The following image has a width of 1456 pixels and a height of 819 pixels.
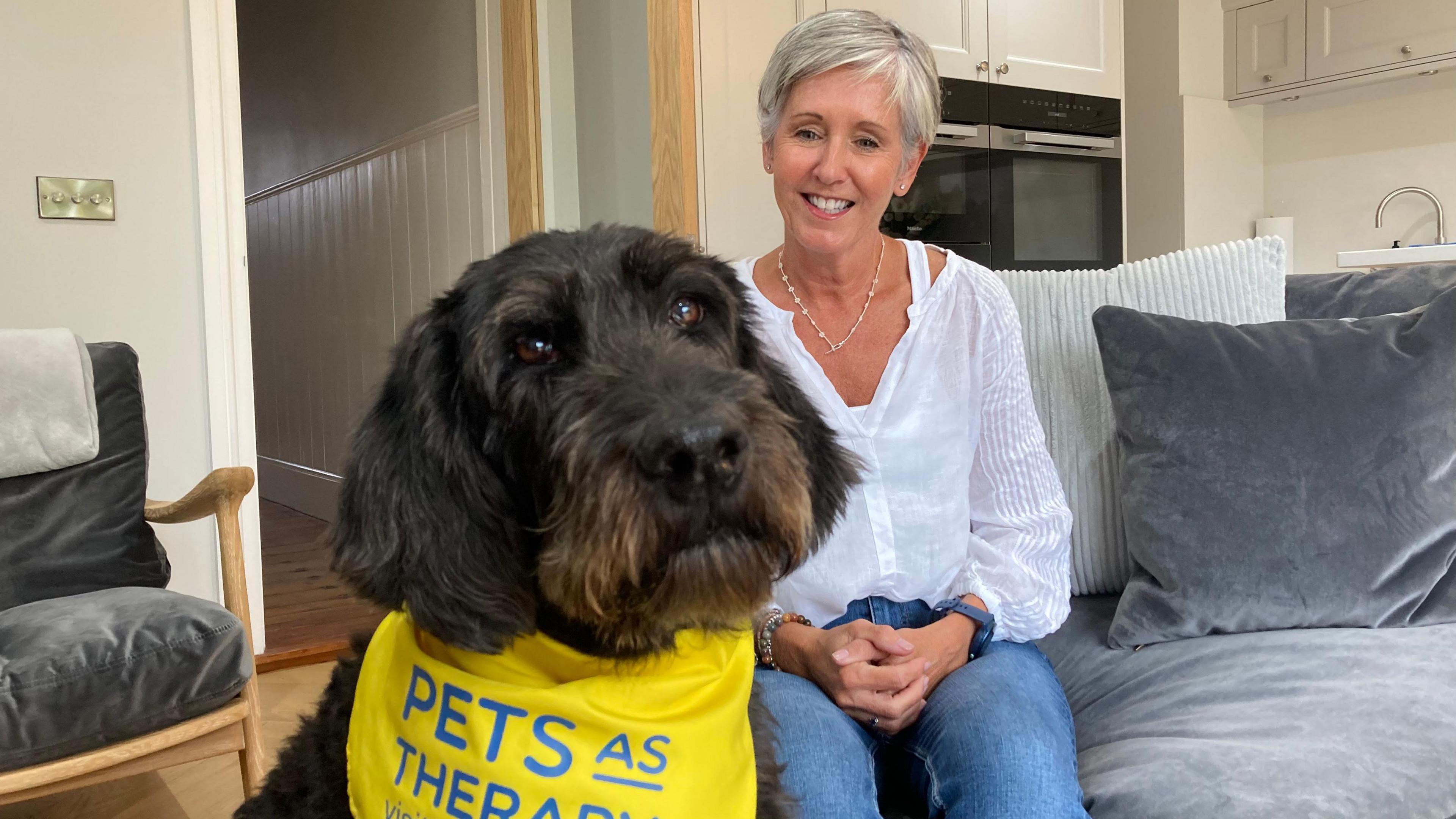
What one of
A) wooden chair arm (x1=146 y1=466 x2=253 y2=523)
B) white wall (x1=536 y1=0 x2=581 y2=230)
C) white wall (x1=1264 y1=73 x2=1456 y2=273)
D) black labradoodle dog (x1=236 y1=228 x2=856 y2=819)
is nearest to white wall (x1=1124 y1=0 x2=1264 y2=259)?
white wall (x1=1264 y1=73 x2=1456 y2=273)

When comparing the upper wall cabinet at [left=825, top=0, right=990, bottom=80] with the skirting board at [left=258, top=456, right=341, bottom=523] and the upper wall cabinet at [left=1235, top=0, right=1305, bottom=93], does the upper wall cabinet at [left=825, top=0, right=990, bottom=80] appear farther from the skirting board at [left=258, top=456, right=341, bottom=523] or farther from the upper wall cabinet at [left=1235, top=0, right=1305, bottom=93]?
the skirting board at [left=258, top=456, right=341, bottom=523]

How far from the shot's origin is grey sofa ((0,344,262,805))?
1792 millimetres

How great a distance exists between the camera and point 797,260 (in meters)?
1.63

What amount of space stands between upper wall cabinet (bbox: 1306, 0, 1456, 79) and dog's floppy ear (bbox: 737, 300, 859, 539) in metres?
4.93

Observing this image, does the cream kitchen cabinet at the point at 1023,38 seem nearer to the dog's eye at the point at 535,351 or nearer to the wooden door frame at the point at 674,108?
the wooden door frame at the point at 674,108

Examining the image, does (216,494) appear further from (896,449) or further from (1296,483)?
(1296,483)

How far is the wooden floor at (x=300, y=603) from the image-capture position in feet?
11.2

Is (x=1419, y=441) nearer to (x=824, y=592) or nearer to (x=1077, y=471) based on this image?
(x=1077, y=471)

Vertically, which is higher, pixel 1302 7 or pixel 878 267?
pixel 1302 7

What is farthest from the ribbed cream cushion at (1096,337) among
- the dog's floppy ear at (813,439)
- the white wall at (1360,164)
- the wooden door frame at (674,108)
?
the white wall at (1360,164)

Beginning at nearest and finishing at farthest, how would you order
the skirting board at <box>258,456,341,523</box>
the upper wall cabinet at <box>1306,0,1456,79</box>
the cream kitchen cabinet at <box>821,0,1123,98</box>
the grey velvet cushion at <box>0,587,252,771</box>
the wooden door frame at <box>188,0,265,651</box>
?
1. the grey velvet cushion at <box>0,587,252,771</box>
2. the wooden door frame at <box>188,0,265,651</box>
3. the cream kitchen cabinet at <box>821,0,1123,98</box>
4. the upper wall cabinet at <box>1306,0,1456,79</box>
5. the skirting board at <box>258,456,341,523</box>

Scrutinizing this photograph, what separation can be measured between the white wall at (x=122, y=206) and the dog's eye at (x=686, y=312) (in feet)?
8.78

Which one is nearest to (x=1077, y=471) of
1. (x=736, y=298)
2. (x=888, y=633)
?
(x=888, y=633)

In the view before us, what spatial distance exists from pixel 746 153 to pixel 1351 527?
232cm
